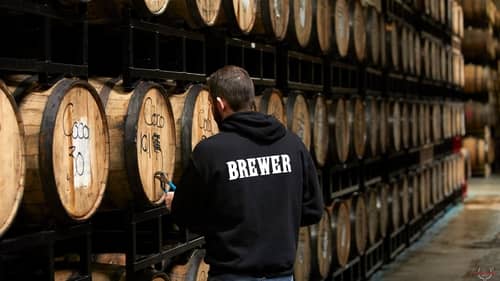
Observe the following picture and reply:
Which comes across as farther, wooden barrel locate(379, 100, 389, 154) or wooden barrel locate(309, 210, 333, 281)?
wooden barrel locate(379, 100, 389, 154)

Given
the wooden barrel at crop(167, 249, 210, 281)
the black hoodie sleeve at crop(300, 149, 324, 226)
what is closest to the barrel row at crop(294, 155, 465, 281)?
the wooden barrel at crop(167, 249, 210, 281)

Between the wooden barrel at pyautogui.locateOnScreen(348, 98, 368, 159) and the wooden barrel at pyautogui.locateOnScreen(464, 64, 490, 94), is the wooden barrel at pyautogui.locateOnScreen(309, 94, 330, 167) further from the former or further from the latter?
the wooden barrel at pyautogui.locateOnScreen(464, 64, 490, 94)

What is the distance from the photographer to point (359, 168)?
378 inches

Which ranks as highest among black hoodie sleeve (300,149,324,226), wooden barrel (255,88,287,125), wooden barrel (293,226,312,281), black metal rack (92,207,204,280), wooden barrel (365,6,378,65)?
wooden barrel (365,6,378,65)

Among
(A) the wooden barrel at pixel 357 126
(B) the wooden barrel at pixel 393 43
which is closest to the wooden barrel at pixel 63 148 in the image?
(A) the wooden barrel at pixel 357 126

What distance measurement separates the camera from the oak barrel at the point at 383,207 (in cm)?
1028

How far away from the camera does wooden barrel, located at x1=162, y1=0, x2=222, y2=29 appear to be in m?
5.08

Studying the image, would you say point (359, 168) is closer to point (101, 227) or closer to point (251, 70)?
point (251, 70)

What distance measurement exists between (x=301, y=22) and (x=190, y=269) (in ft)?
9.40

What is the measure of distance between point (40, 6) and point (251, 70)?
2.96 m

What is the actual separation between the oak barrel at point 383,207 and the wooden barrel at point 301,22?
10.5 ft

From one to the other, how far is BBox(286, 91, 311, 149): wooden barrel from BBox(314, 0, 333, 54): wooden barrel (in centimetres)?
79

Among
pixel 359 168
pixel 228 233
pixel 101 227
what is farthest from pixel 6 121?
pixel 359 168

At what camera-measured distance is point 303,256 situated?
740 centimetres
